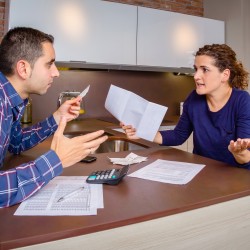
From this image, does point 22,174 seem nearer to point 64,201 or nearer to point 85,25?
point 64,201

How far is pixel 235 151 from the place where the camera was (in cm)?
125

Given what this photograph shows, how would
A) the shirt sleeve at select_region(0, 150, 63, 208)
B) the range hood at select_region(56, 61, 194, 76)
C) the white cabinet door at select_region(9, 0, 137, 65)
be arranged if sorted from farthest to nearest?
the range hood at select_region(56, 61, 194, 76) → the white cabinet door at select_region(9, 0, 137, 65) → the shirt sleeve at select_region(0, 150, 63, 208)

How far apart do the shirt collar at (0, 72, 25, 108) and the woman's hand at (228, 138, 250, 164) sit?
878mm

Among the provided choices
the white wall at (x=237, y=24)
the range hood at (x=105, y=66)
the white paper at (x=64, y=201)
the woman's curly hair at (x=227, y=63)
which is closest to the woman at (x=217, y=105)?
the woman's curly hair at (x=227, y=63)

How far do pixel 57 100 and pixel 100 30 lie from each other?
31.9 inches

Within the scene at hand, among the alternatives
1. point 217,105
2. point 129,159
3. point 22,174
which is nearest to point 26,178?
point 22,174

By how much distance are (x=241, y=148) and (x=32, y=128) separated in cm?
102

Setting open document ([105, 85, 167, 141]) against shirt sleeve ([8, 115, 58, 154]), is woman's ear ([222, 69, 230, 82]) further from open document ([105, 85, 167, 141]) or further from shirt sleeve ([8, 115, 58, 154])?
shirt sleeve ([8, 115, 58, 154])

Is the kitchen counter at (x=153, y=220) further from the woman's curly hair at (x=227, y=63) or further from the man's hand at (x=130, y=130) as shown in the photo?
the woman's curly hair at (x=227, y=63)

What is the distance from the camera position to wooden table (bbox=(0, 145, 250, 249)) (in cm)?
70

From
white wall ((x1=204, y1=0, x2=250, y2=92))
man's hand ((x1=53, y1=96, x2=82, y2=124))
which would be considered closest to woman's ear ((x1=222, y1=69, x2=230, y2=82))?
man's hand ((x1=53, y1=96, x2=82, y2=124))

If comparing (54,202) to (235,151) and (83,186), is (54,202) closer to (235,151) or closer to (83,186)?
(83,186)

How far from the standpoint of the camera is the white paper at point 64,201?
782 millimetres

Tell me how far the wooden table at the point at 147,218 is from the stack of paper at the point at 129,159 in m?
0.17
